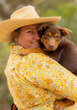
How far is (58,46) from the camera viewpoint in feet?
9.52

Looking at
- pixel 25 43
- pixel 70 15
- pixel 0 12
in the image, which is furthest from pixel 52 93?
pixel 0 12

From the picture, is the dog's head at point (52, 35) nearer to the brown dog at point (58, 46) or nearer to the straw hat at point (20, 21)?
the brown dog at point (58, 46)

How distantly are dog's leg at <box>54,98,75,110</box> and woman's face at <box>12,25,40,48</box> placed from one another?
493 mm

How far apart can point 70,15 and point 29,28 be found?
6.18 metres

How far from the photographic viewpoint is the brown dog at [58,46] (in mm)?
2660

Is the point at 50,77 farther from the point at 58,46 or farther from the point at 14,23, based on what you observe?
the point at 58,46

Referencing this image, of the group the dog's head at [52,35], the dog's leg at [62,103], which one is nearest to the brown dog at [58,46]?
the dog's head at [52,35]

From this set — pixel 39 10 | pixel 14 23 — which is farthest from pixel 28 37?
pixel 39 10

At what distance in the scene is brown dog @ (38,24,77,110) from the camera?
2.66 m

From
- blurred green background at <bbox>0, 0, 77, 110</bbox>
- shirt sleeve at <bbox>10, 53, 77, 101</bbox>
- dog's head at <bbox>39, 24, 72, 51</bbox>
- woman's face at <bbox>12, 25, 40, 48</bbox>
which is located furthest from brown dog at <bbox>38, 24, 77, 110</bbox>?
blurred green background at <bbox>0, 0, 77, 110</bbox>

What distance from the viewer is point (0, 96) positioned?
698cm

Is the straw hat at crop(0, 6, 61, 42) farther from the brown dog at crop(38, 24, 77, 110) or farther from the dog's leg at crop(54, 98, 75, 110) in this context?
the dog's leg at crop(54, 98, 75, 110)

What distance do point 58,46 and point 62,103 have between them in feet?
2.43

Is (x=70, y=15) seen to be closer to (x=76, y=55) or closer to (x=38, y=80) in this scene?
(x=76, y=55)
